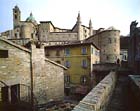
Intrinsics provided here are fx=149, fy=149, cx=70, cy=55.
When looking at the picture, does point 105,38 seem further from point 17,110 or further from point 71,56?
point 17,110

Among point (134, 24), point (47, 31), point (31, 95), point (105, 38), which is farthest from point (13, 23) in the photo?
point (31, 95)

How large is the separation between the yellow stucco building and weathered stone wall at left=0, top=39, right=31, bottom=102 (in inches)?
698

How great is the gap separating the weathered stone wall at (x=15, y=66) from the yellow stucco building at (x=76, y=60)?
17.7m

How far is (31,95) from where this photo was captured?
36.2ft

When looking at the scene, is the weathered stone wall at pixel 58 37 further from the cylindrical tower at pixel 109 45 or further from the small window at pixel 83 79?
the small window at pixel 83 79

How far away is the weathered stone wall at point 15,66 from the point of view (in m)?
9.19

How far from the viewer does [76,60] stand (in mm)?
28578

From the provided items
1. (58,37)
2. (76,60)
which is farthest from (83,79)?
(58,37)

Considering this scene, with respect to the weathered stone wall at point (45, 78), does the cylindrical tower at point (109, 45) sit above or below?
above

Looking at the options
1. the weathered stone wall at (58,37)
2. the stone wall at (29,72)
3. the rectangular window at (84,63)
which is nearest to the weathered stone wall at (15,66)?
the stone wall at (29,72)

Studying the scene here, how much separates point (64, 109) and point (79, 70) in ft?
57.2

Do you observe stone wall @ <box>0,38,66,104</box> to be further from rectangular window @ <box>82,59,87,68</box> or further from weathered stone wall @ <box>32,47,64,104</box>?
rectangular window @ <box>82,59,87,68</box>

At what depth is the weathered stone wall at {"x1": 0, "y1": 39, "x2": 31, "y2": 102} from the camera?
9.19 meters

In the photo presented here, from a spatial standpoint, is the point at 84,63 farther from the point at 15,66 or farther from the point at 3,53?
the point at 3,53
